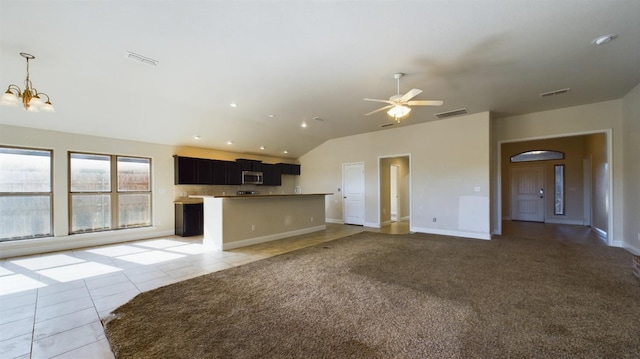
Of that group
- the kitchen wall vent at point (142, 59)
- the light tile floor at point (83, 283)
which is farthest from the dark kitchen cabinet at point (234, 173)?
the kitchen wall vent at point (142, 59)

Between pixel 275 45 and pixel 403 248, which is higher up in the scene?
pixel 275 45

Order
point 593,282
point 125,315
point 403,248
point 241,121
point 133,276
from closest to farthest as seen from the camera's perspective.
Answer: point 125,315 < point 593,282 < point 133,276 < point 403,248 < point 241,121

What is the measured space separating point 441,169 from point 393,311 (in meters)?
4.93

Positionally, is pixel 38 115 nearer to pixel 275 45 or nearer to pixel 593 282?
pixel 275 45

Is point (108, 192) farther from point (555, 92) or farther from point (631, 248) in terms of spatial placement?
point (631, 248)

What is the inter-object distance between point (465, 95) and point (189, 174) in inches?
265

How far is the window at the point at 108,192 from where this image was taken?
18.2ft

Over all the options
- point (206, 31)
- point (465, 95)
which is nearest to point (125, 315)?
point (206, 31)

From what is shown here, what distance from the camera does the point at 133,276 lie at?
11.7ft

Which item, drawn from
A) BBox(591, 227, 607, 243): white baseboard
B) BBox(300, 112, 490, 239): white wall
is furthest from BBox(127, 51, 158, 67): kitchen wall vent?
BBox(591, 227, 607, 243): white baseboard

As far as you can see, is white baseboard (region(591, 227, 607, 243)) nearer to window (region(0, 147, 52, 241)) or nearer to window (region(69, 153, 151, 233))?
window (region(69, 153, 151, 233))

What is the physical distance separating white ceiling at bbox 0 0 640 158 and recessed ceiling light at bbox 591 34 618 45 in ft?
0.23

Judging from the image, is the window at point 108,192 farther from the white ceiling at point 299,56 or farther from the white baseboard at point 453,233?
the white baseboard at point 453,233

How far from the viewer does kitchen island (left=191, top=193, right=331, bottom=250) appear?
5.03m
